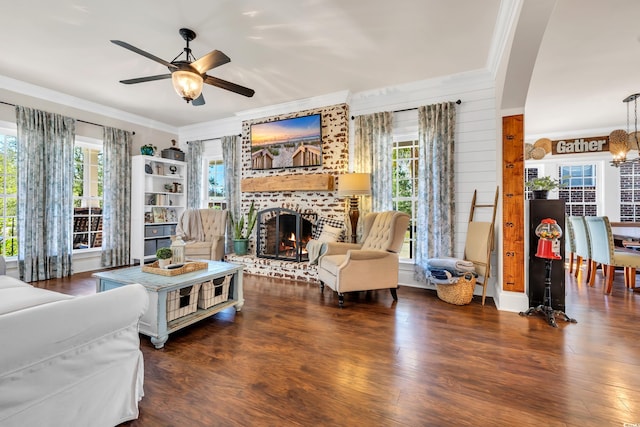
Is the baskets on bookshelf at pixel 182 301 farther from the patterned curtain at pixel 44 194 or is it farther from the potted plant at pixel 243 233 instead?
the patterned curtain at pixel 44 194

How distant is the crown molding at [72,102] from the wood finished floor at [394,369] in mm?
4388

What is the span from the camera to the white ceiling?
262 cm

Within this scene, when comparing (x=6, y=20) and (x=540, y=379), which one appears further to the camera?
(x=6, y=20)

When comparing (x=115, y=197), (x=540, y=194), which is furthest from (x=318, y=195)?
(x=115, y=197)

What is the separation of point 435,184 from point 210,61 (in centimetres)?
300

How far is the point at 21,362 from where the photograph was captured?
1.10 metres

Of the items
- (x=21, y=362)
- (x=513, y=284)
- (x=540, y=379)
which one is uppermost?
(x=21, y=362)

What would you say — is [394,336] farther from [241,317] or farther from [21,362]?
[21,362]

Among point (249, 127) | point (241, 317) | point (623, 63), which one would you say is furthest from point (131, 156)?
point (623, 63)

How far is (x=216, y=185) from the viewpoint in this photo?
6.20 m

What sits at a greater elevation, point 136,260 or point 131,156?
point 131,156

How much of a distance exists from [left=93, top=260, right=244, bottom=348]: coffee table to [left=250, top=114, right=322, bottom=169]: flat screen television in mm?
2400

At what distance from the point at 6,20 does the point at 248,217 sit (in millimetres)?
3547

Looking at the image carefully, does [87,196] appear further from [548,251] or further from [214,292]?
[548,251]
